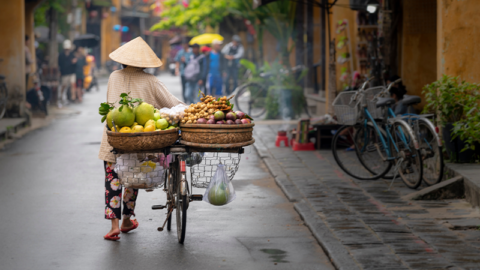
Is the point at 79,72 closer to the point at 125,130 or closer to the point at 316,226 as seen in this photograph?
the point at 316,226

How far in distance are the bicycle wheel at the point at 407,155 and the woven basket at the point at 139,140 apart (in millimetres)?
3526

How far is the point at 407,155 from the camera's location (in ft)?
25.6

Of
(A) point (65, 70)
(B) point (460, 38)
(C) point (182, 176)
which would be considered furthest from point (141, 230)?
(A) point (65, 70)

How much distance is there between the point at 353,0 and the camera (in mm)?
13031

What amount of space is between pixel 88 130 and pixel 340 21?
6.29m

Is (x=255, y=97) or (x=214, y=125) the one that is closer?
(x=214, y=125)

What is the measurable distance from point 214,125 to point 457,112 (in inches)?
156

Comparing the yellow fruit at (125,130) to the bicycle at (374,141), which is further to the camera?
the bicycle at (374,141)

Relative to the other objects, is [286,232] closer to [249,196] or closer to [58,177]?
[249,196]

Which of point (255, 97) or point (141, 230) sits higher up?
point (255, 97)

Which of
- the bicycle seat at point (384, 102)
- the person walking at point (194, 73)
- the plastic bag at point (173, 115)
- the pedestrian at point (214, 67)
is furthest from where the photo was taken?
the pedestrian at point (214, 67)

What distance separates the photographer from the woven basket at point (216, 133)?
17.1 ft

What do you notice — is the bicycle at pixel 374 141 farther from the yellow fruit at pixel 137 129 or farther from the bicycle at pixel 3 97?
the bicycle at pixel 3 97

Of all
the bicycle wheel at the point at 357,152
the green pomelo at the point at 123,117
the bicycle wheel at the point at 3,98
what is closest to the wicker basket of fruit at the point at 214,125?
the green pomelo at the point at 123,117
